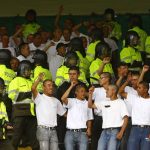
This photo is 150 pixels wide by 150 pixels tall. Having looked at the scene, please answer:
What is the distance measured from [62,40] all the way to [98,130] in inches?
137

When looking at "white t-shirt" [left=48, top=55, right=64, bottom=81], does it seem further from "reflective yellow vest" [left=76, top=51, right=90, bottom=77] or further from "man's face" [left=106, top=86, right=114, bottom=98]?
"man's face" [left=106, top=86, right=114, bottom=98]

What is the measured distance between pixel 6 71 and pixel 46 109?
1542mm

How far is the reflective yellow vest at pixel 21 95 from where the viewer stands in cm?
1795

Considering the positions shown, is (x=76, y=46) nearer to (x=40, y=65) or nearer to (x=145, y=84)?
(x=40, y=65)

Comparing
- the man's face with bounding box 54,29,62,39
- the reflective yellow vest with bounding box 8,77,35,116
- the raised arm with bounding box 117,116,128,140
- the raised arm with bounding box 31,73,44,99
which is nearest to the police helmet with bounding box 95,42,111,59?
the raised arm with bounding box 31,73,44,99

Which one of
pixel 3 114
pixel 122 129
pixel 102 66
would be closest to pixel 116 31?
pixel 102 66

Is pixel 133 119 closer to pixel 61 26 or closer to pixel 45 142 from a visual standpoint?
pixel 45 142

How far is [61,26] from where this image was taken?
76.0ft

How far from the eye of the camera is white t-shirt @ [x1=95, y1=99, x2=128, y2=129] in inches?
688

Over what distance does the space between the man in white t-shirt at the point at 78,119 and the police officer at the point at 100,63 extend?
0.91m

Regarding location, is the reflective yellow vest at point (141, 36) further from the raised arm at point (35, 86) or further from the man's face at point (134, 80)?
the raised arm at point (35, 86)

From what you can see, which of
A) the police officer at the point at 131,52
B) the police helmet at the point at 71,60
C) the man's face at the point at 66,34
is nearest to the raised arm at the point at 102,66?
the police helmet at the point at 71,60

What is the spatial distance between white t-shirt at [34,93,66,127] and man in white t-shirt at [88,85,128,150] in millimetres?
955

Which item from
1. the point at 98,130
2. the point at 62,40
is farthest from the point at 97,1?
the point at 98,130
